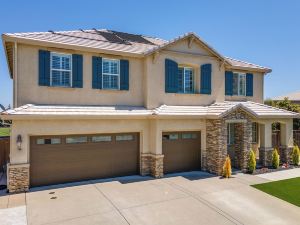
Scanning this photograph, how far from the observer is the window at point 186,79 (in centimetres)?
1549

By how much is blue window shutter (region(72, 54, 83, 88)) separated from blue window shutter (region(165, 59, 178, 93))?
4837 mm

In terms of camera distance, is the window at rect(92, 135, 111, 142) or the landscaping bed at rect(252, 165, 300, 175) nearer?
the window at rect(92, 135, 111, 142)

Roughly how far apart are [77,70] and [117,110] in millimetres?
2866

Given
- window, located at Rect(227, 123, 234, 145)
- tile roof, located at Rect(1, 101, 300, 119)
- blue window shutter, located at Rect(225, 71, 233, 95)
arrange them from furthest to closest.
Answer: window, located at Rect(227, 123, 234, 145) < blue window shutter, located at Rect(225, 71, 233, 95) < tile roof, located at Rect(1, 101, 300, 119)

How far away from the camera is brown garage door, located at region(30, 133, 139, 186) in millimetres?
11680

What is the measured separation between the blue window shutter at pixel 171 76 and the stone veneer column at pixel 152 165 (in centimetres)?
388

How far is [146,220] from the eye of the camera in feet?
27.1

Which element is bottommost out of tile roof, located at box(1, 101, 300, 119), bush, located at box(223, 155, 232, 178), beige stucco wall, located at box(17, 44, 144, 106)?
bush, located at box(223, 155, 232, 178)

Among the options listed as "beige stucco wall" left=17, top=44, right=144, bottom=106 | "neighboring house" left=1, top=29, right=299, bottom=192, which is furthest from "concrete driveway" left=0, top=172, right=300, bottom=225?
"beige stucco wall" left=17, top=44, right=144, bottom=106

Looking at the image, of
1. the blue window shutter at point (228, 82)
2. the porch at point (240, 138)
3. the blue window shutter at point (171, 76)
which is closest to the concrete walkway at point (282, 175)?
the porch at point (240, 138)

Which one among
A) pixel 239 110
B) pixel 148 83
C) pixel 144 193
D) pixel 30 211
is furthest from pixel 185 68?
pixel 30 211

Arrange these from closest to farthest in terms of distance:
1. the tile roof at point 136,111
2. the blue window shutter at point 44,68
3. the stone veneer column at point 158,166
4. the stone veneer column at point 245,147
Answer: the tile roof at point 136,111 < the blue window shutter at point 44,68 < the stone veneer column at point 158,166 < the stone veneer column at point 245,147

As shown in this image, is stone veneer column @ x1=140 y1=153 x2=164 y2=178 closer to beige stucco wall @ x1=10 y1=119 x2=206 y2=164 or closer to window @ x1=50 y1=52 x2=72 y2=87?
beige stucco wall @ x1=10 y1=119 x2=206 y2=164

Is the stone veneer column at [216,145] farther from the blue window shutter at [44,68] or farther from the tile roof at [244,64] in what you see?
the blue window shutter at [44,68]
